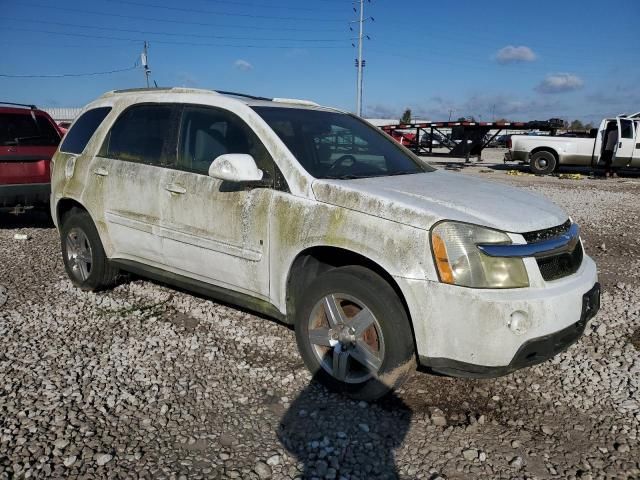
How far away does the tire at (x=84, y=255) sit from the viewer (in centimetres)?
467

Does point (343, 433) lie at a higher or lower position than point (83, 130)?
lower

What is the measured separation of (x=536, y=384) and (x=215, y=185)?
8.30 feet

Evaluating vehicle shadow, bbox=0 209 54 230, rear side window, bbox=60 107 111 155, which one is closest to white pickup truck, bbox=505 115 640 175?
vehicle shadow, bbox=0 209 54 230

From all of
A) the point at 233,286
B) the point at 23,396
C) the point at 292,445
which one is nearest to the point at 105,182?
the point at 233,286

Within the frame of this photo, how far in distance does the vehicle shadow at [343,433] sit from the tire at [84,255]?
8.18 feet

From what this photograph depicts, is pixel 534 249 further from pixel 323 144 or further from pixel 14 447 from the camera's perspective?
pixel 14 447

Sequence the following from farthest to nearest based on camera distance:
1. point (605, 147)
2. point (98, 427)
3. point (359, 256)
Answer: point (605, 147) → point (359, 256) → point (98, 427)

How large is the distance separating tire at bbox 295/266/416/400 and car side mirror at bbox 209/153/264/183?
78cm

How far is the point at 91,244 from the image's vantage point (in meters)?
4.68

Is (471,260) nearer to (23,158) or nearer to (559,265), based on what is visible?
(559,265)

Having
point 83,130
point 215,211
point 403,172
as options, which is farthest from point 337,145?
point 83,130

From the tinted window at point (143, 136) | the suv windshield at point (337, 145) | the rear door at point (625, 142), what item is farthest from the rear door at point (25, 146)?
the rear door at point (625, 142)

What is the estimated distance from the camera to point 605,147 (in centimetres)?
1819

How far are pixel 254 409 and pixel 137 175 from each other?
214cm
